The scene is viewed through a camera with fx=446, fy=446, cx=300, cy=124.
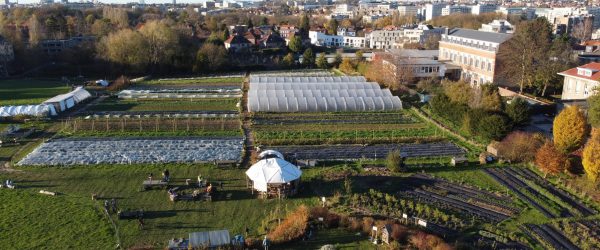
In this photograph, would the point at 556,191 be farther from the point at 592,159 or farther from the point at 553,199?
the point at 592,159


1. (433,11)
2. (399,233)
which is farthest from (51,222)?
(433,11)

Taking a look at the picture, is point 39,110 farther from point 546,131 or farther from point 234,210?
point 546,131

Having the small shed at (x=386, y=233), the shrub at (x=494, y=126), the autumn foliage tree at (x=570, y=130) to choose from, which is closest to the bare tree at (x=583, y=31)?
the shrub at (x=494, y=126)

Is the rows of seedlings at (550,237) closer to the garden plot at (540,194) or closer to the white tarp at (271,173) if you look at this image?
the garden plot at (540,194)

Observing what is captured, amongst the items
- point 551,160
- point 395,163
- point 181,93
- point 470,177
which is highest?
point 181,93

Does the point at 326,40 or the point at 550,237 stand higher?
the point at 326,40

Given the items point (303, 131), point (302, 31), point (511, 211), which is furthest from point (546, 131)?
point (302, 31)
